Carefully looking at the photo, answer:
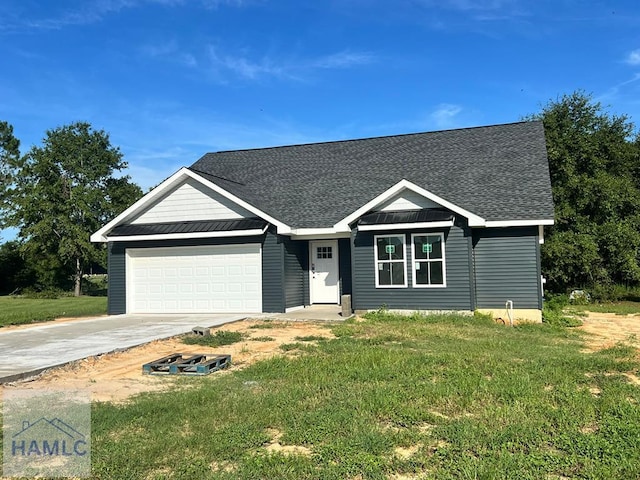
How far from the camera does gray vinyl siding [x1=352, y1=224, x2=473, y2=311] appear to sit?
14336mm

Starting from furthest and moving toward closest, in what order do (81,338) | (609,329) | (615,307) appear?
(615,307), (609,329), (81,338)

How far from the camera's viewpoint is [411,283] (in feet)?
48.6

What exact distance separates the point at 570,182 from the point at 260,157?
13328 millimetres

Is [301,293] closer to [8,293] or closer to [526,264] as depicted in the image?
[526,264]

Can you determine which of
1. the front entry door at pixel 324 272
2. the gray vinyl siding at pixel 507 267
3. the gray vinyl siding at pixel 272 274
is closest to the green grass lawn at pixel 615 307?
the gray vinyl siding at pixel 507 267

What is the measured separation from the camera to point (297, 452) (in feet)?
15.3

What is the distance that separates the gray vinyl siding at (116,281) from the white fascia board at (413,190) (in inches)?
293

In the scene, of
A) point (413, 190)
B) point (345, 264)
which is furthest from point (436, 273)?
point (345, 264)

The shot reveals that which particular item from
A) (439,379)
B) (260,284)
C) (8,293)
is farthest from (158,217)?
(8,293)

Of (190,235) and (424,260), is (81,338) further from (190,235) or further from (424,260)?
(424,260)

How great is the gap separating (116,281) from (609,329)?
14871mm

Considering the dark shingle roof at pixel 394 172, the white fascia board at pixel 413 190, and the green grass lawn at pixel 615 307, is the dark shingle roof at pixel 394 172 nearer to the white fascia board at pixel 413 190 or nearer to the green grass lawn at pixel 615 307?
the white fascia board at pixel 413 190

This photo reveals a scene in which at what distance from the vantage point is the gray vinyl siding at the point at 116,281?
17250 millimetres

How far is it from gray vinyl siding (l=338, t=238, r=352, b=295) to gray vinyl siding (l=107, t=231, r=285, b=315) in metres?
2.26
